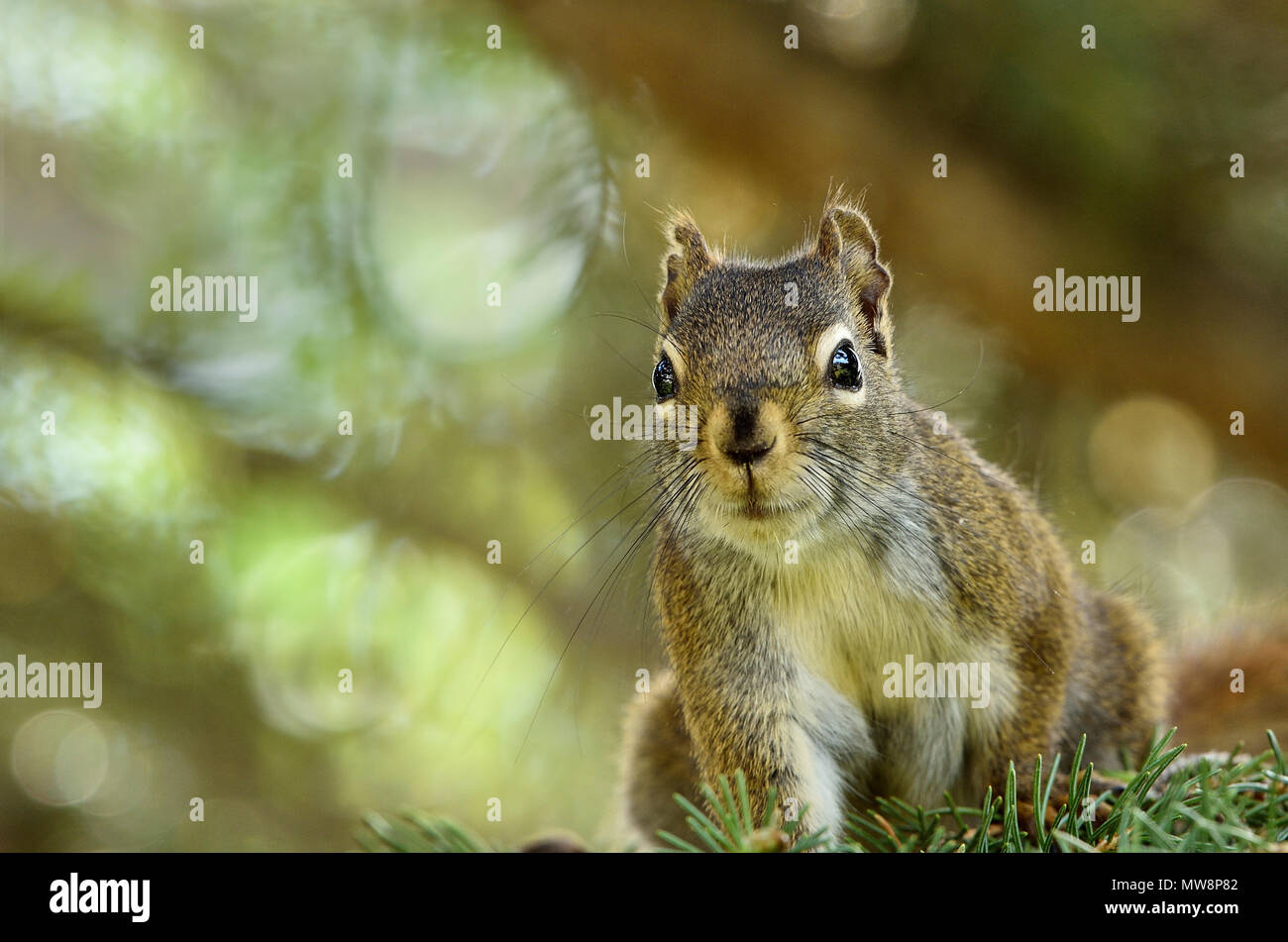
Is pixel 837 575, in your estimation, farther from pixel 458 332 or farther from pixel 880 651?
pixel 458 332

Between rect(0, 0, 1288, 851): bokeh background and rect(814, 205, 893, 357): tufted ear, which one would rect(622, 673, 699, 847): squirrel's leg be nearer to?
rect(0, 0, 1288, 851): bokeh background

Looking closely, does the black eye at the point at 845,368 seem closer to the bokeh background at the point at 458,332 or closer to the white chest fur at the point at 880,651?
the white chest fur at the point at 880,651

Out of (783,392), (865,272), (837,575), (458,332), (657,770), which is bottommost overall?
(657,770)

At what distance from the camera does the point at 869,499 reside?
160cm

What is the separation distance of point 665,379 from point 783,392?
194 mm

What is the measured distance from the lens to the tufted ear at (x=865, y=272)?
1.74m

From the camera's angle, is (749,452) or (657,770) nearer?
(749,452)

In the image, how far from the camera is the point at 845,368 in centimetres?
158

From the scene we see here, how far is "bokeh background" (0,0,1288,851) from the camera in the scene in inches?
95.8

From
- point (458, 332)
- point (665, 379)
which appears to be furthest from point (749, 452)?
point (458, 332)

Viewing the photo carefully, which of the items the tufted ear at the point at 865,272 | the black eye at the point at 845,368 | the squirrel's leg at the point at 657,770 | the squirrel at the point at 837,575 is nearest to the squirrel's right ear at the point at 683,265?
the squirrel at the point at 837,575

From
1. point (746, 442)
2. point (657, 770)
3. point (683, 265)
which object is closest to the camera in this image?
point (746, 442)

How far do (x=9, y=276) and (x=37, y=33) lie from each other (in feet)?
1.91

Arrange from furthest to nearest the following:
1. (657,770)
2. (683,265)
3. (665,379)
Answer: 1. (657,770)
2. (683,265)
3. (665,379)
